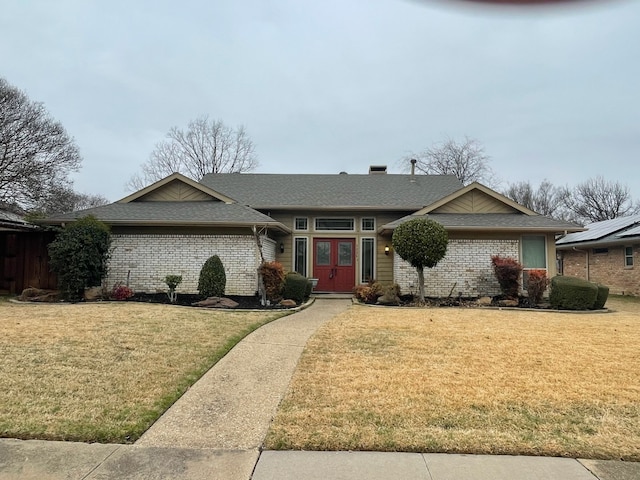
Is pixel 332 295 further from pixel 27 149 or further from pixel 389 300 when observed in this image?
pixel 27 149

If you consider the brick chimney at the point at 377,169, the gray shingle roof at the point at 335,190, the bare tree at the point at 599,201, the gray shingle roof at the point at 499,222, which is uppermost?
the bare tree at the point at 599,201

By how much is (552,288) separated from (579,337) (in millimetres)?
4910

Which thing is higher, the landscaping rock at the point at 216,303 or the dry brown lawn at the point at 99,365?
the landscaping rock at the point at 216,303

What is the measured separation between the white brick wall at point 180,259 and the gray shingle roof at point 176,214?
26.8 inches

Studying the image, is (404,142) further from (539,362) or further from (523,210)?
(539,362)

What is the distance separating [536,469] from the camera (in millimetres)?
3006

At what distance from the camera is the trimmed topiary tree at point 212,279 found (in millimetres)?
12117

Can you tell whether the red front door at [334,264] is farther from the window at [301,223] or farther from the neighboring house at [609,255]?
the neighboring house at [609,255]

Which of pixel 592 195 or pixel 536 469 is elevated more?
pixel 592 195

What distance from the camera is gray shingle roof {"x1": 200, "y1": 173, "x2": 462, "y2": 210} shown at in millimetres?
15852

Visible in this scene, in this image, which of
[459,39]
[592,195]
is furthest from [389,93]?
[592,195]

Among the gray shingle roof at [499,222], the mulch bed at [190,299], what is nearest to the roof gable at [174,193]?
the mulch bed at [190,299]

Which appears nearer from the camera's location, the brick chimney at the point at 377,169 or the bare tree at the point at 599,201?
the brick chimney at the point at 377,169

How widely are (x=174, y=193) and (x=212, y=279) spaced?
14.9 ft
